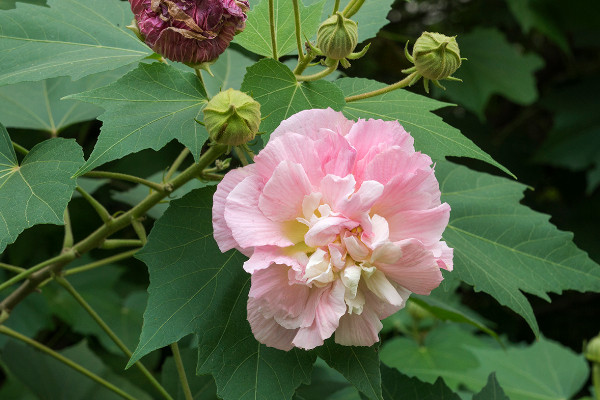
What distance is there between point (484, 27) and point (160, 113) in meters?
2.61

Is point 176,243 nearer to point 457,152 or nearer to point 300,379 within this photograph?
point 300,379

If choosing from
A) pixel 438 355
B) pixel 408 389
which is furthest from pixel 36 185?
pixel 438 355

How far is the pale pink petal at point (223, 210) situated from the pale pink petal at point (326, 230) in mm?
92

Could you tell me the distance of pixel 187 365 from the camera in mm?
1394

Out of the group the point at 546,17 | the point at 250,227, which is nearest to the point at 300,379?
the point at 250,227

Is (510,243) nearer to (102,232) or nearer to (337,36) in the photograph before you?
(337,36)

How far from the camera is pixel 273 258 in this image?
2.60ft

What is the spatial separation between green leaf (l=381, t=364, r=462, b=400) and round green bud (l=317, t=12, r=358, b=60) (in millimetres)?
656

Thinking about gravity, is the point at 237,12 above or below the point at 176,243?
above

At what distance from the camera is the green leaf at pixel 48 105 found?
1371mm

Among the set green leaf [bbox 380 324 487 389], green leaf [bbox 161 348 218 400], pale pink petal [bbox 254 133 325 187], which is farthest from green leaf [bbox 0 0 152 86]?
green leaf [bbox 380 324 487 389]

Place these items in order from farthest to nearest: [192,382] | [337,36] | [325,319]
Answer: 1. [192,382]
2. [337,36]
3. [325,319]

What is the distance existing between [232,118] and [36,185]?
11.6 inches

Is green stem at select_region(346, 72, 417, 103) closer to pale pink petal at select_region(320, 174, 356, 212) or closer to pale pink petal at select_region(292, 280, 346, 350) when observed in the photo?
pale pink petal at select_region(320, 174, 356, 212)
